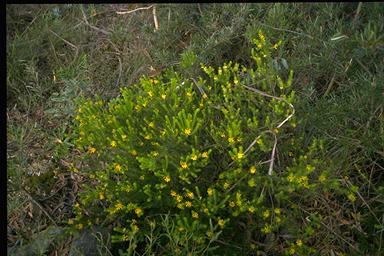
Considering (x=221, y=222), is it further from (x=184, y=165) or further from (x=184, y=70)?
(x=184, y=70)

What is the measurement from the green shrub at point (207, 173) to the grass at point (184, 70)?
20cm

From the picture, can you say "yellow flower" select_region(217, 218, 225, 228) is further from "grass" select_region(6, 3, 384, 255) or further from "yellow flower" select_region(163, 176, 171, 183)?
"grass" select_region(6, 3, 384, 255)

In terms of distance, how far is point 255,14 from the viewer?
399cm

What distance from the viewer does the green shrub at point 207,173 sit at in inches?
104

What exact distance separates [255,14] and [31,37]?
2145 millimetres

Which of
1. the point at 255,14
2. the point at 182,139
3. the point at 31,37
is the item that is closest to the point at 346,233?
the point at 182,139

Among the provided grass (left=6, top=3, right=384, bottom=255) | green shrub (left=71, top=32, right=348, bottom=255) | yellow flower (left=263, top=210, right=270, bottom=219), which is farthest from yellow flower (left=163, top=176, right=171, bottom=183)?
grass (left=6, top=3, right=384, bottom=255)

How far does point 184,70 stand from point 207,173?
1.02 meters

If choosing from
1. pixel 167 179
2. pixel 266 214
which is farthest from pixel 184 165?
pixel 266 214

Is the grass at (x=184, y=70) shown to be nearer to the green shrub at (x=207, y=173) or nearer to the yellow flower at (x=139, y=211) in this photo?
the green shrub at (x=207, y=173)

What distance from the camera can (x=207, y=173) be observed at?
2.93m

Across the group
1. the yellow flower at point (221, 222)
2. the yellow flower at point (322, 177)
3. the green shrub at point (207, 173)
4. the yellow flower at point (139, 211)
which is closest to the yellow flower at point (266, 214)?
the green shrub at point (207, 173)

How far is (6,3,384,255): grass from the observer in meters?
2.88

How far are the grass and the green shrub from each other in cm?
20
